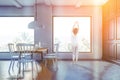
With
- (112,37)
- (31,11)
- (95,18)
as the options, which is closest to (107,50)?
(112,37)

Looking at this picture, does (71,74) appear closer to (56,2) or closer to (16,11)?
(56,2)

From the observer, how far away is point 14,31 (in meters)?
11.1

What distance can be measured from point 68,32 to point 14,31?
287 cm

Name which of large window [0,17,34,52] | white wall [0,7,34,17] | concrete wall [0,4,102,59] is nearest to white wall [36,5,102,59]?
concrete wall [0,4,102,59]

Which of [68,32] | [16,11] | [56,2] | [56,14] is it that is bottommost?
[68,32]

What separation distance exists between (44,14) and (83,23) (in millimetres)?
2090

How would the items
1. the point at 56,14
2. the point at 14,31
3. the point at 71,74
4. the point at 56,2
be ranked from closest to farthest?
the point at 71,74 < the point at 56,2 < the point at 56,14 < the point at 14,31

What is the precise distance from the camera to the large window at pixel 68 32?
35.4 ft

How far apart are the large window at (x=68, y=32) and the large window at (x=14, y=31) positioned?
4.32ft

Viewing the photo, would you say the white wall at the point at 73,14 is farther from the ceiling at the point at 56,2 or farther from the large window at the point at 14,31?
the large window at the point at 14,31

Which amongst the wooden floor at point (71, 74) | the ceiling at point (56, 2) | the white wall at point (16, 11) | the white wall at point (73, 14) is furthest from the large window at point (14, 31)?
the wooden floor at point (71, 74)

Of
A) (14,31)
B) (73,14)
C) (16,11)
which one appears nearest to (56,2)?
(73,14)

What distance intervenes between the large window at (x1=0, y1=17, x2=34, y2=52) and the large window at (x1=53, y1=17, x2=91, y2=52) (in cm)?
132

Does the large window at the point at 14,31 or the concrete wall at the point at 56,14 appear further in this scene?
the large window at the point at 14,31
